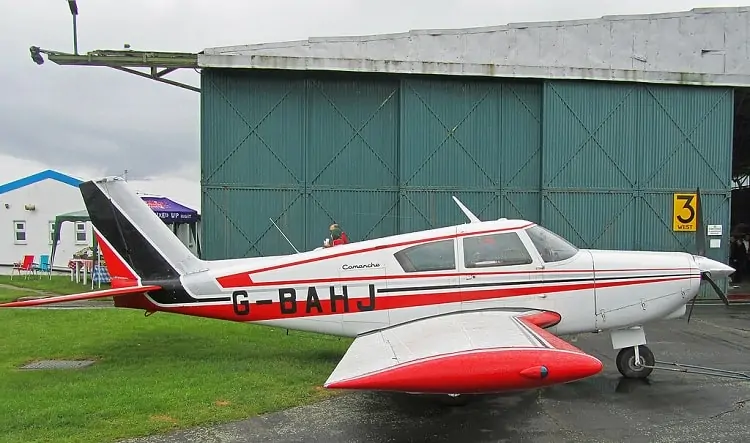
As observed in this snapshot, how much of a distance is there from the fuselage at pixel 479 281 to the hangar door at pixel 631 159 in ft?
29.5

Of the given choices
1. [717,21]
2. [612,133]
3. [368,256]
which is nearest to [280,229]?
[368,256]

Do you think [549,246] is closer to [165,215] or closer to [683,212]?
[683,212]

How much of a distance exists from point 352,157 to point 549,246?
9156mm

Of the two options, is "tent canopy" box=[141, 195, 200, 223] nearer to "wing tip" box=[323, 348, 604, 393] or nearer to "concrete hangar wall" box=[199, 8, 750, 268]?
"concrete hangar wall" box=[199, 8, 750, 268]

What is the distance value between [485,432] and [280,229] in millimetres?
10515

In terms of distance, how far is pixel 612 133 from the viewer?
15641 millimetres

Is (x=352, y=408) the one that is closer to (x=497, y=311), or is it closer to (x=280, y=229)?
(x=497, y=311)

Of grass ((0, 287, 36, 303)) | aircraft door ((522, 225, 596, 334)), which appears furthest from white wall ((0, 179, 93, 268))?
aircraft door ((522, 225, 596, 334))

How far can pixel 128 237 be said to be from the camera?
762cm

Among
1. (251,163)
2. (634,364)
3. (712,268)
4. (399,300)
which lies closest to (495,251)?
(399,300)

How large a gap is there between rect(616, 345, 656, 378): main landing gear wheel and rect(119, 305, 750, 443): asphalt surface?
0.13 meters

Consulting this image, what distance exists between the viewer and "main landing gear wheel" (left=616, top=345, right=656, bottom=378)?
22.5 feet

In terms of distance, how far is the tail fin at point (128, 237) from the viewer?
7.55 meters

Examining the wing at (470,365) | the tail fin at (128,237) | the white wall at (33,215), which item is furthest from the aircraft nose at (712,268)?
the white wall at (33,215)
